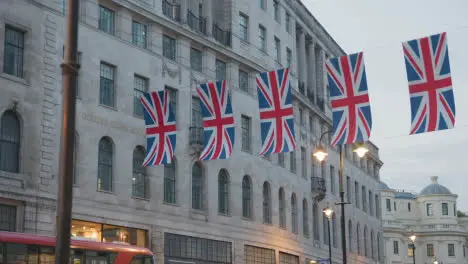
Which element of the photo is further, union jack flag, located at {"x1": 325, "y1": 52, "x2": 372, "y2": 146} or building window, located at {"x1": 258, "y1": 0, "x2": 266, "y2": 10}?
building window, located at {"x1": 258, "y1": 0, "x2": 266, "y2": 10}

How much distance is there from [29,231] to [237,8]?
2506 cm

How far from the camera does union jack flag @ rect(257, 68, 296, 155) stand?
34944 mm

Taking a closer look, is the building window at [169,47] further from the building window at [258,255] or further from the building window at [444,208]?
the building window at [444,208]

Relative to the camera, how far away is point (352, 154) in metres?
82.7

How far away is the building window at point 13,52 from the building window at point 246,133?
66.2 ft

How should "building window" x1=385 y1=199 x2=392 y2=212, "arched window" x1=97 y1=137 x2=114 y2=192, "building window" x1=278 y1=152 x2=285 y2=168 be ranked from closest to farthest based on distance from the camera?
"arched window" x1=97 y1=137 x2=114 y2=192 → "building window" x1=278 y1=152 x2=285 y2=168 → "building window" x1=385 y1=199 x2=392 y2=212

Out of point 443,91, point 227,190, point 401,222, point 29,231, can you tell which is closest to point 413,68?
point 443,91

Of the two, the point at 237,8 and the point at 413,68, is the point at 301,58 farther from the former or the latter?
A: the point at 413,68

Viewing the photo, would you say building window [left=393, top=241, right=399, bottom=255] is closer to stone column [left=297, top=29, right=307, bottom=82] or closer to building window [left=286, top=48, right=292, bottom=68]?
stone column [left=297, top=29, right=307, bottom=82]

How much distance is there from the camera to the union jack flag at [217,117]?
36594 millimetres

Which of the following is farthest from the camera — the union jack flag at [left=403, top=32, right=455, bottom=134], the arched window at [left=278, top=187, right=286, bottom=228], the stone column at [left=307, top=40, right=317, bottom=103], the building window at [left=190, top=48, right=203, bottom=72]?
the stone column at [left=307, top=40, right=317, bottom=103]

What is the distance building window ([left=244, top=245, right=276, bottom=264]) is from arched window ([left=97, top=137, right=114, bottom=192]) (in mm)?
13848

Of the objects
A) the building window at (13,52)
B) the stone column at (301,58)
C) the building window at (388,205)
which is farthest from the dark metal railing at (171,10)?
the building window at (388,205)

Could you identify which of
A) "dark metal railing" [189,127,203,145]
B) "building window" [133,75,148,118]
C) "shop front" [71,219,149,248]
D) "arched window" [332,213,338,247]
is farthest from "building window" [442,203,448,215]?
"shop front" [71,219,149,248]
